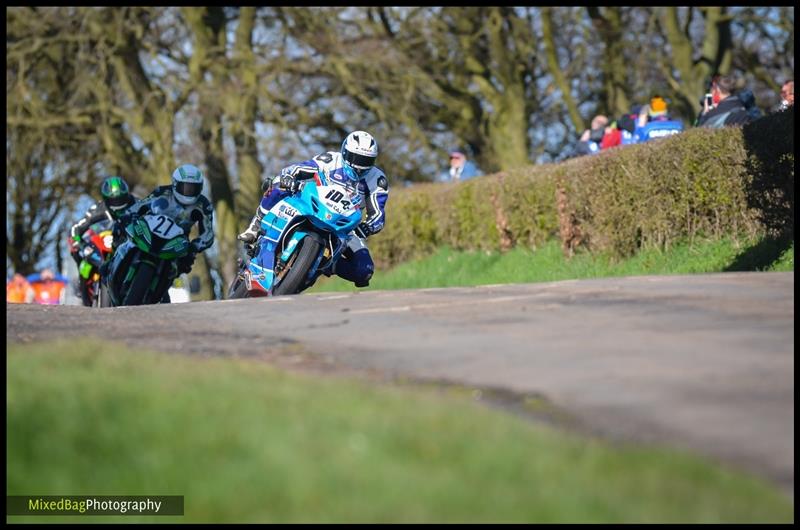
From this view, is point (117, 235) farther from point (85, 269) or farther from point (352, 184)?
point (352, 184)

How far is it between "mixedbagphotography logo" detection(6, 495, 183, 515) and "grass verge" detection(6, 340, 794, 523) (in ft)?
0.11

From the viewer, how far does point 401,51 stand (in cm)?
3109

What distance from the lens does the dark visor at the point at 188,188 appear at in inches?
594

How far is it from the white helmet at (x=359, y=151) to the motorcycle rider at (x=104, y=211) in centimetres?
389

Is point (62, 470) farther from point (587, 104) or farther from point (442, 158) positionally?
point (587, 104)

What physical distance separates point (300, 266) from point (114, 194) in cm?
419

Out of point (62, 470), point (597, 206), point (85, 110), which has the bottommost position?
point (62, 470)

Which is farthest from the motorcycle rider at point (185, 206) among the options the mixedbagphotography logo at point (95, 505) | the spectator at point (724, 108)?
the mixedbagphotography logo at point (95, 505)

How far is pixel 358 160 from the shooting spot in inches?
528

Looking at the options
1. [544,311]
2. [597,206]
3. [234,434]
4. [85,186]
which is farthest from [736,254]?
[85,186]

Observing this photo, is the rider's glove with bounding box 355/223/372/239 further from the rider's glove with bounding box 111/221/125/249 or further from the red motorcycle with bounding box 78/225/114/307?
the red motorcycle with bounding box 78/225/114/307

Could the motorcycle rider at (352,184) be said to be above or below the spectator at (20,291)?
above

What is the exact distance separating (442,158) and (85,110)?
784cm

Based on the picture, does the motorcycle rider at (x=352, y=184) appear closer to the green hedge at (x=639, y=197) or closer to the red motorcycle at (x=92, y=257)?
the green hedge at (x=639, y=197)
